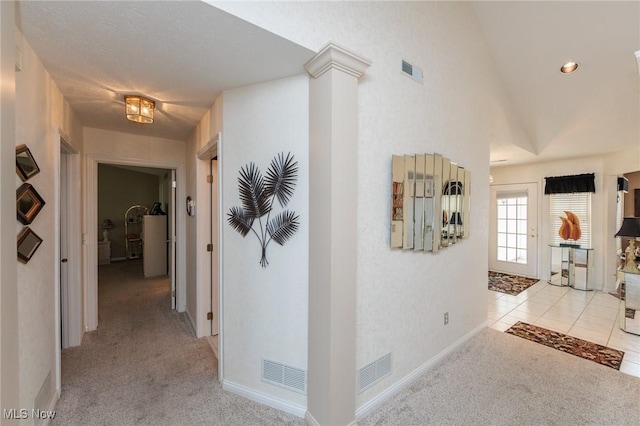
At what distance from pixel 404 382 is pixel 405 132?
206cm

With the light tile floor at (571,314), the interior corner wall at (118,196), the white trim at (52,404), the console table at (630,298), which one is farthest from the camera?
the interior corner wall at (118,196)

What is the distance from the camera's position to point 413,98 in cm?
225

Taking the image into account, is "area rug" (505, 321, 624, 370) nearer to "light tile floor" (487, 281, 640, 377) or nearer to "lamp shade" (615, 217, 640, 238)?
"light tile floor" (487, 281, 640, 377)

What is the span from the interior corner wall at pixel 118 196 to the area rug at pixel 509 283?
922cm

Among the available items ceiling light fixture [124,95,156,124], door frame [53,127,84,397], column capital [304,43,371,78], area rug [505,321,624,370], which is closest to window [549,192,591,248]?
area rug [505,321,624,370]

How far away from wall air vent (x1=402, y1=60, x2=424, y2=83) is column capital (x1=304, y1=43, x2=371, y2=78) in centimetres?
59

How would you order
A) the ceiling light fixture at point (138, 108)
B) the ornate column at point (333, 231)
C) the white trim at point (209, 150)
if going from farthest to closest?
the white trim at point (209, 150) < the ceiling light fixture at point (138, 108) < the ornate column at point (333, 231)

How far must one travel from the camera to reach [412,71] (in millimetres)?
2225

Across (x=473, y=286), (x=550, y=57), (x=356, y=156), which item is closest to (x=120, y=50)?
(x=356, y=156)

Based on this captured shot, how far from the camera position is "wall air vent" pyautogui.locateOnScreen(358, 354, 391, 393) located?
1895 millimetres

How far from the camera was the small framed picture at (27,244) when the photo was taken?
1517 millimetres

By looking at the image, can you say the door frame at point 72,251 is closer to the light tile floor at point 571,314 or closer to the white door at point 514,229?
the light tile floor at point 571,314

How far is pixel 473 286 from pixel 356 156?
2378 mm

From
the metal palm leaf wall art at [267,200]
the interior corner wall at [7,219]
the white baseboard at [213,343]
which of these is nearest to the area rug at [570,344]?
the metal palm leaf wall art at [267,200]
